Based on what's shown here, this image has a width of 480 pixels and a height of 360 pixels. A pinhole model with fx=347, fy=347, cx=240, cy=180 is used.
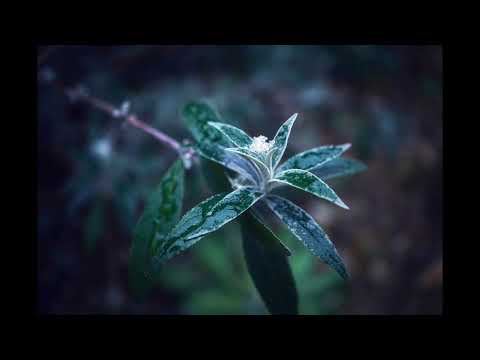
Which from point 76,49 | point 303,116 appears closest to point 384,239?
point 303,116

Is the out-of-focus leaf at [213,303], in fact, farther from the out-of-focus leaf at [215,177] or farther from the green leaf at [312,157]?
the green leaf at [312,157]

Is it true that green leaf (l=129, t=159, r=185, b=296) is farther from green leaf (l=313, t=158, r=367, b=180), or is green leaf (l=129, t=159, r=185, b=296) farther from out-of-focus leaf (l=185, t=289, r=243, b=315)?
out-of-focus leaf (l=185, t=289, r=243, b=315)

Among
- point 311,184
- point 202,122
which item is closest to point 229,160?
point 202,122

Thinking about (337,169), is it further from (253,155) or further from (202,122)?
(202,122)

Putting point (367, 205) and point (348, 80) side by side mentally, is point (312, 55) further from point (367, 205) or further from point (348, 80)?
point (367, 205)

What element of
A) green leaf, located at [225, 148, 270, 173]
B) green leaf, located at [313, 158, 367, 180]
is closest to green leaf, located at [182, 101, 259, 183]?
green leaf, located at [225, 148, 270, 173]

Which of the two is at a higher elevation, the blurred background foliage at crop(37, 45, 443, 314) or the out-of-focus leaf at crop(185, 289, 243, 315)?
the blurred background foliage at crop(37, 45, 443, 314)
